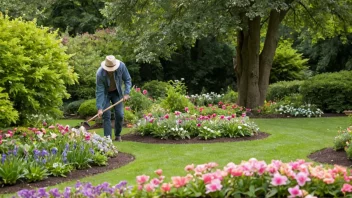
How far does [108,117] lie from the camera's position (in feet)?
30.5

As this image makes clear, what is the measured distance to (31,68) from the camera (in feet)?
27.7

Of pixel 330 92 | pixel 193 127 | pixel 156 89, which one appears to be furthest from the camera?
pixel 156 89

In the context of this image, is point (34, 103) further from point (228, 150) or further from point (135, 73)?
point (135, 73)

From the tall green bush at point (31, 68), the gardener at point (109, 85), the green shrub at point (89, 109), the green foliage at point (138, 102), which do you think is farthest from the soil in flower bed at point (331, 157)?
the green shrub at point (89, 109)

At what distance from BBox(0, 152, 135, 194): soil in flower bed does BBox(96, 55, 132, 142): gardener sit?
118cm

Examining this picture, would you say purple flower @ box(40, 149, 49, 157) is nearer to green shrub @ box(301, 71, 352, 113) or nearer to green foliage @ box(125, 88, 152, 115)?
green foliage @ box(125, 88, 152, 115)

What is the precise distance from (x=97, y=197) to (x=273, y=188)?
4.81 feet

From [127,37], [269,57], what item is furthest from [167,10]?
[269,57]

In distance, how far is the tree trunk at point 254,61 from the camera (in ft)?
53.5

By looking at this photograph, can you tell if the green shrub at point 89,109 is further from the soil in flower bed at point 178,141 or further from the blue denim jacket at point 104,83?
the blue denim jacket at point 104,83

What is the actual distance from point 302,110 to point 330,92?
1.34m

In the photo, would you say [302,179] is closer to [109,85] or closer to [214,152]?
[214,152]

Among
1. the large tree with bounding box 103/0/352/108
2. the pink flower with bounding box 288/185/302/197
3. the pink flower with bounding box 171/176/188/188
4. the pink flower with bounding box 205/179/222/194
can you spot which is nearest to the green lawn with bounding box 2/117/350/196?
the pink flower with bounding box 171/176/188/188

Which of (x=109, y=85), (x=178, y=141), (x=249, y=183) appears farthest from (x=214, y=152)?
(x=249, y=183)
